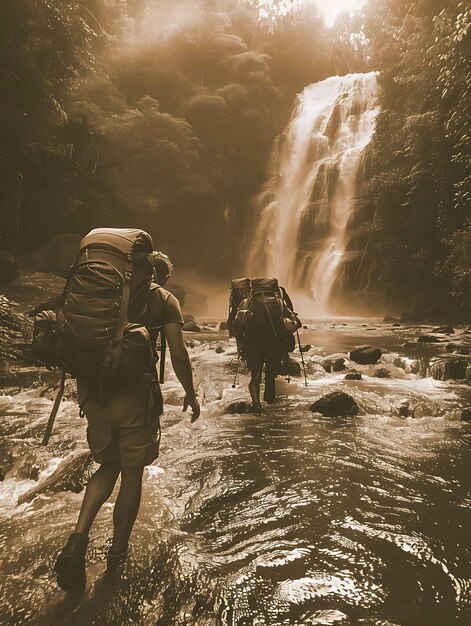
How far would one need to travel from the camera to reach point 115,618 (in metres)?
1.91

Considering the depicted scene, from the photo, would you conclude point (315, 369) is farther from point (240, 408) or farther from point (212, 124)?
point (212, 124)

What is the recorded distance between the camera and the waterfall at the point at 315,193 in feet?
90.2

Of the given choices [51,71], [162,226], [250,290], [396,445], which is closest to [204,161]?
[162,226]

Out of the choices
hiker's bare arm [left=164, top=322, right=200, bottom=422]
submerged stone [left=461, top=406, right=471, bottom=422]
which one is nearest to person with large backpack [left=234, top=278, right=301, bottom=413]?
submerged stone [left=461, top=406, right=471, bottom=422]

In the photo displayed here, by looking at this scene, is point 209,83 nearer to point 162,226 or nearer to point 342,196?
point 162,226

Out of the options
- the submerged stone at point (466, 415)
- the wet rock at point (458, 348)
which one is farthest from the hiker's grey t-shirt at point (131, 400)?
the wet rock at point (458, 348)

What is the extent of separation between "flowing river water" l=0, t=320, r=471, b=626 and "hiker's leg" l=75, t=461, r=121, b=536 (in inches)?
12.4

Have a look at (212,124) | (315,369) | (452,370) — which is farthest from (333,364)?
(212,124)

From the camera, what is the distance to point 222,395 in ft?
24.2

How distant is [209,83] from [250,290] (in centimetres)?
3650

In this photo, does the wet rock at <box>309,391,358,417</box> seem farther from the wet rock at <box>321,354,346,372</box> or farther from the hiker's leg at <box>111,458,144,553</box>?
the hiker's leg at <box>111,458,144,553</box>

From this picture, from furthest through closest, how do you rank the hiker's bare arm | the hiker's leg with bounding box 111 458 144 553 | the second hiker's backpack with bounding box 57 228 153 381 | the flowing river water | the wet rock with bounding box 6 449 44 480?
the wet rock with bounding box 6 449 44 480
the hiker's bare arm
the hiker's leg with bounding box 111 458 144 553
the second hiker's backpack with bounding box 57 228 153 381
the flowing river water

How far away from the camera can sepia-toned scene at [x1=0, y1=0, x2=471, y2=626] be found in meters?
2.13

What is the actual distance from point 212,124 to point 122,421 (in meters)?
35.3
